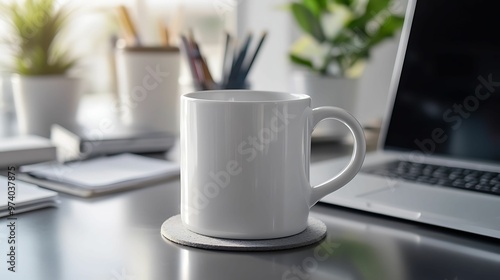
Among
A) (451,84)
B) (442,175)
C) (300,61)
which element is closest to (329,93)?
(300,61)

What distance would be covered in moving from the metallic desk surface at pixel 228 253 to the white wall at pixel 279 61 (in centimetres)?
76

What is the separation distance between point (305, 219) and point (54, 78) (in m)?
0.66

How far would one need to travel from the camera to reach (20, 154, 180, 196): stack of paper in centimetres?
74

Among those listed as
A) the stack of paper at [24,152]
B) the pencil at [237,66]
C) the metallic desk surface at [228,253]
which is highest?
the pencil at [237,66]

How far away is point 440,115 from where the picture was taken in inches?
33.3

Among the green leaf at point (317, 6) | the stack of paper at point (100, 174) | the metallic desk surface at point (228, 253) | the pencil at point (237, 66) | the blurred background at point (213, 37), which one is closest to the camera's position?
the metallic desk surface at point (228, 253)

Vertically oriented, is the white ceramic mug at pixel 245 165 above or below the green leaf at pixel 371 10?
below

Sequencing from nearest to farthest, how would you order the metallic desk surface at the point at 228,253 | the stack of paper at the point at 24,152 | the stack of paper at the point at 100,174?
the metallic desk surface at the point at 228,253 < the stack of paper at the point at 100,174 < the stack of paper at the point at 24,152

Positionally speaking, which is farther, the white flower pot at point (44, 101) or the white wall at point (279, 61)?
the white wall at point (279, 61)

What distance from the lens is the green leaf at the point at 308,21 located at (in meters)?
1.11

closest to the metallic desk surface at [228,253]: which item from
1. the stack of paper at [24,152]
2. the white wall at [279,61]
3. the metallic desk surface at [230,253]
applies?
the metallic desk surface at [230,253]

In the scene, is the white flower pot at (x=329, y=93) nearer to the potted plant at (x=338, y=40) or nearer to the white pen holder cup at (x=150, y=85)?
the potted plant at (x=338, y=40)

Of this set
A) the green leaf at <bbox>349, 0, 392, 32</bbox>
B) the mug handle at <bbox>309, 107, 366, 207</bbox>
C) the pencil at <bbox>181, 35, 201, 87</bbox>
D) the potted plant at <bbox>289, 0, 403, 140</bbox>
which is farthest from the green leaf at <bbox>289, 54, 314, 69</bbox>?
the mug handle at <bbox>309, 107, 366, 207</bbox>

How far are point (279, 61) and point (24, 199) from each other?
0.95 m
